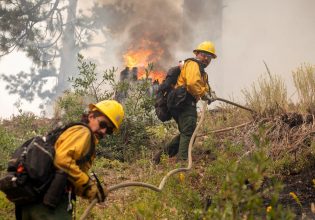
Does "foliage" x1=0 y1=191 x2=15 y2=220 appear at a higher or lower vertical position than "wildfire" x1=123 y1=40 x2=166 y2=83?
lower

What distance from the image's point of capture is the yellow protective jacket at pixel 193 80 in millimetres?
7160

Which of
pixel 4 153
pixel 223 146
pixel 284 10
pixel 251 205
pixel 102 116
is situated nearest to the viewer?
pixel 251 205

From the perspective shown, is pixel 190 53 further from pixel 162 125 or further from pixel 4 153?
pixel 4 153

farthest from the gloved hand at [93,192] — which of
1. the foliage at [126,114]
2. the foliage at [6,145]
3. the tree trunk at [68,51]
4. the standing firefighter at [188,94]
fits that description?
the tree trunk at [68,51]

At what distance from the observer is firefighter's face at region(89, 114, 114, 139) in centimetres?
397

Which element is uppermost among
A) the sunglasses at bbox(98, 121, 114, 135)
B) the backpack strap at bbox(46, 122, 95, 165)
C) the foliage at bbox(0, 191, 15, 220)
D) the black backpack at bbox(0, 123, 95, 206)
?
the sunglasses at bbox(98, 121, 114, 135)

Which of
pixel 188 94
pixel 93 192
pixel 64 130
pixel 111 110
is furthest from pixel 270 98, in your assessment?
pixel 64 130

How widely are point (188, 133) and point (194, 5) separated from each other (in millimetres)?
12458

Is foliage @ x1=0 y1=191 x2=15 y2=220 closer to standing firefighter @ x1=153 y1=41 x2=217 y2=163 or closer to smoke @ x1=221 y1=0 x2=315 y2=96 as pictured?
standing firefighter @ x1=153 y1=41 x2=217 y2=163

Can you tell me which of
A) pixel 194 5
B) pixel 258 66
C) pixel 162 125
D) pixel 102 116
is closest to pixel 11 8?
pixel 194 5

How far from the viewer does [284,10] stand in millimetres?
18031

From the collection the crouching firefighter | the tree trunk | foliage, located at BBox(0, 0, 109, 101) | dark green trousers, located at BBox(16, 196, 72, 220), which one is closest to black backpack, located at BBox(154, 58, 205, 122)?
the crouching firefighter

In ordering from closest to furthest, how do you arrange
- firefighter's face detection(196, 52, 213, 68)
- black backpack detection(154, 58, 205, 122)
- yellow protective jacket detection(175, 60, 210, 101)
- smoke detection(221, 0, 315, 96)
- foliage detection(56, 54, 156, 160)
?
yellow protective jacket detection(175, 60, 210, 101)
black backpack detection(154, 58, 205, 122)
firefighter's face detection(196, 52, 213, 68)
foliage detection(56, 54, 156, 160)
smoke detection(221, 0, 315, 96)

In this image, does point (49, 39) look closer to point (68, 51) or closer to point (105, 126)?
point (68, 51)
